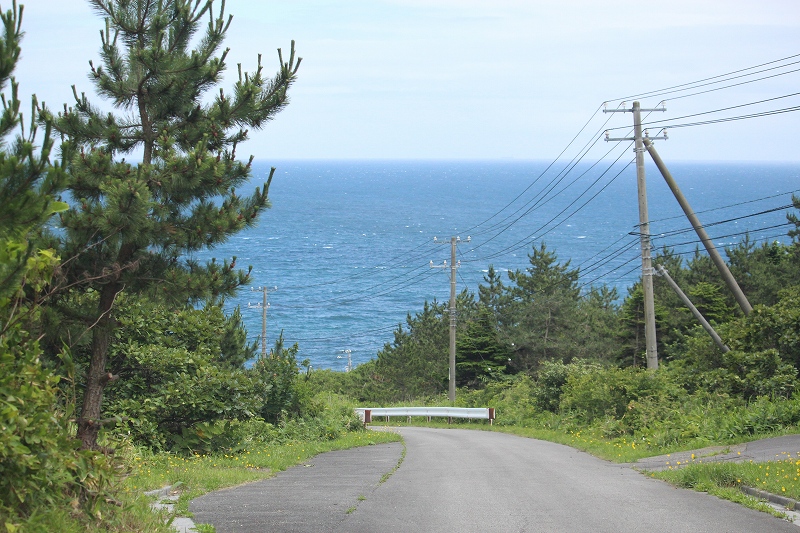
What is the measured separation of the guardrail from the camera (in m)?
30.5

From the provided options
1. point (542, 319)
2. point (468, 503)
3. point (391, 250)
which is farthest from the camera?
point (391, 250)

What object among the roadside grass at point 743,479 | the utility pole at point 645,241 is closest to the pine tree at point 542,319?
the utility pole at point 645,241

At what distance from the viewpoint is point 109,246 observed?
10.8 m

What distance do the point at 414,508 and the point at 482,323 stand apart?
35469mm

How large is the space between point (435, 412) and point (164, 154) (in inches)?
939

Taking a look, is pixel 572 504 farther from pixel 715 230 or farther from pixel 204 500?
pixel 715 230

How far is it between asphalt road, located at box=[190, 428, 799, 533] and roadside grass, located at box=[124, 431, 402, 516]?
0.80ft

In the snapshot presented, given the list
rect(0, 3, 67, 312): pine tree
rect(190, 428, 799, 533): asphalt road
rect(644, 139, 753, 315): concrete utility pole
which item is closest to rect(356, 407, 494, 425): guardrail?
rect(644, 139, 753, 315): concrete utility pole

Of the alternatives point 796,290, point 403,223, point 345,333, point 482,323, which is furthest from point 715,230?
point 796,290

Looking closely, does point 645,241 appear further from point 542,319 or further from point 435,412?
point 542,319

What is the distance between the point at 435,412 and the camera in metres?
32.7

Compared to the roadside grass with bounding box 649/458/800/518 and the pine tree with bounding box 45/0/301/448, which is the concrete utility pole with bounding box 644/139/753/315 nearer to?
the roadside grass with bounding box 649/458/800/518

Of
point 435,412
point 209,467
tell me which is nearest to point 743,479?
point 209,467

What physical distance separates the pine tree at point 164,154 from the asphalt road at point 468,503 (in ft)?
10.7
